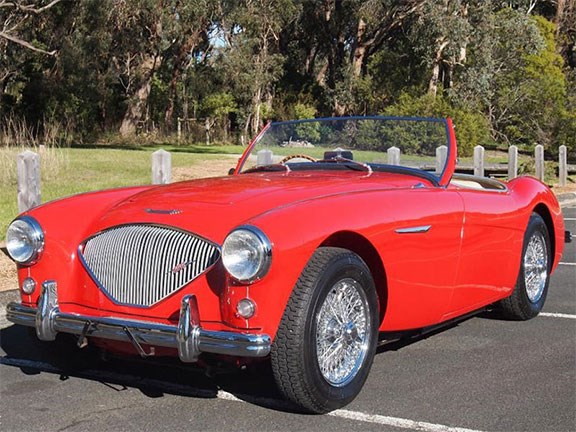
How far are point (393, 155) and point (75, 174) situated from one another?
479 inches

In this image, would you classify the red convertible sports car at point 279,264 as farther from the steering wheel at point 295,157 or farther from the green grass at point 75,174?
the green grass at point 75,174

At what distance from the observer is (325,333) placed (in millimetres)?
3889

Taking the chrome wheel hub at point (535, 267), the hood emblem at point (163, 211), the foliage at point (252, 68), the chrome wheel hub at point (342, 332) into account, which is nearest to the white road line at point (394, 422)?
the chrome wheel hub at point (342, 332)

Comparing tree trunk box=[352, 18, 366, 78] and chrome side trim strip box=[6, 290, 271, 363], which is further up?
tree trunk box=[352, 18, 366, 78]

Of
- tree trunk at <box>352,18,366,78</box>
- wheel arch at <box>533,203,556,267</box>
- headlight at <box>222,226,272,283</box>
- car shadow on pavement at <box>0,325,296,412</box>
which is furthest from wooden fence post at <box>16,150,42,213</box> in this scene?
tree trunk at <box>352,18,366,78</box>

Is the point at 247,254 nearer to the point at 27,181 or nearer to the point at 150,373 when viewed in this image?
the point at 150,373

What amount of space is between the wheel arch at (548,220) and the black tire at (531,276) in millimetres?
65

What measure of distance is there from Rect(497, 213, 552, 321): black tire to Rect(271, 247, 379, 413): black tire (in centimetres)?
190

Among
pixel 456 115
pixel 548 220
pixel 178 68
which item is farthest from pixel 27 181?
pixel 178 68

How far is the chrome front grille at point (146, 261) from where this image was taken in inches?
152

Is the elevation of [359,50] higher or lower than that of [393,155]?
higher

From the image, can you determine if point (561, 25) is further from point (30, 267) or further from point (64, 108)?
point (30, 267)

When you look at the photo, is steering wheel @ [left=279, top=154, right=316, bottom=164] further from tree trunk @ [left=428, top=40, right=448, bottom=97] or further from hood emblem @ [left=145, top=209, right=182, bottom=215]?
tree trunk @ [left=428, top=40, right=448, bottom=97]

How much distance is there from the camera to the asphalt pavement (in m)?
3.82
